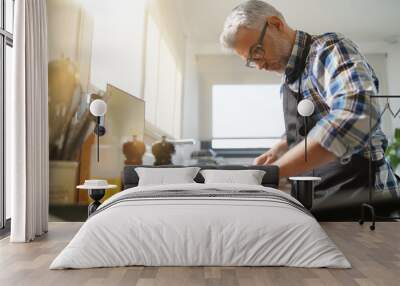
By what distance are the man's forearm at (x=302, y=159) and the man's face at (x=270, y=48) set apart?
0.87 meters

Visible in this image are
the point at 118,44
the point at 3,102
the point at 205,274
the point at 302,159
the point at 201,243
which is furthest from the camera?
the point at 118,44

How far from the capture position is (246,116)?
→ 544cm

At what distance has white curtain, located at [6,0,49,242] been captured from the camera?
14.6 ft

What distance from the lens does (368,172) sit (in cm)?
528

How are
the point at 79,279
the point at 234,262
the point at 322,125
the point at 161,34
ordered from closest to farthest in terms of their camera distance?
the point at 79,279 < the point at 234,262 < the point at 322,125 < the point at 161,34

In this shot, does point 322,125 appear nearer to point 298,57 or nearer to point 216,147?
point 298,57

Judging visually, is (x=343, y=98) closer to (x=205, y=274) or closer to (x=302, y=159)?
(x=302, y=159)

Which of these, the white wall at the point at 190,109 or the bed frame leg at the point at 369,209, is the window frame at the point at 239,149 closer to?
the white wall at the point at 190,109

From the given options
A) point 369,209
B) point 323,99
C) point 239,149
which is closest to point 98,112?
point 239,149

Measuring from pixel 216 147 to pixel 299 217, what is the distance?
7.14ft

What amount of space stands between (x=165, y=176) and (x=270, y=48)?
5.76 ft

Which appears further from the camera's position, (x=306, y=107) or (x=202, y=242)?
(x=306, y=107)

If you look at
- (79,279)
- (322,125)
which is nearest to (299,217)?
(79,279)

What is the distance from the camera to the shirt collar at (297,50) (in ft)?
17.3
